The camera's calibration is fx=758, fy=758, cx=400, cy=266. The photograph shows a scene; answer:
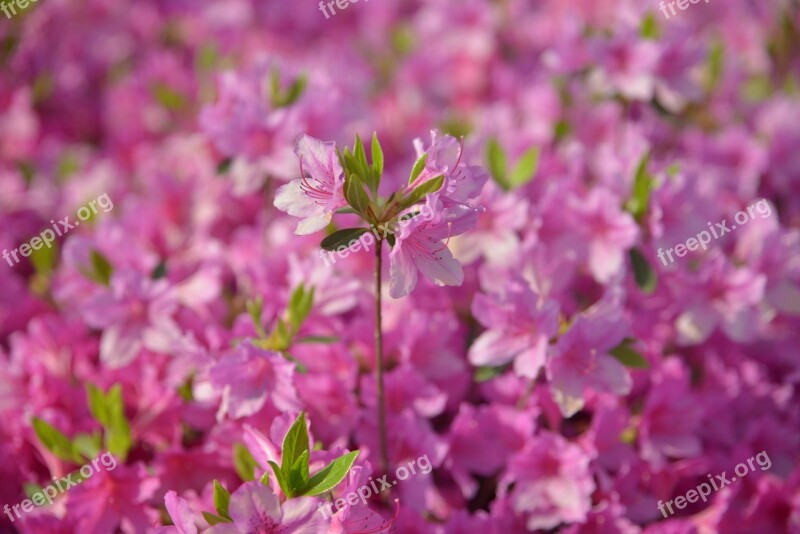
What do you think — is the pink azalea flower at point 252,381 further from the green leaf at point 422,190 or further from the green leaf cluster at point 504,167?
the green leaf cluster at point 504,167

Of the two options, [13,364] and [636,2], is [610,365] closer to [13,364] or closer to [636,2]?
[13,364]

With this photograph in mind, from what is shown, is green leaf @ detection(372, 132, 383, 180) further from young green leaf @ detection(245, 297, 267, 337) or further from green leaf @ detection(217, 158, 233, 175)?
green leaf @ detection(217, 158, 233, 175)

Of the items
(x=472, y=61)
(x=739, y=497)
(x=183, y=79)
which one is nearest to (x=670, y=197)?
(x=739, y=497)

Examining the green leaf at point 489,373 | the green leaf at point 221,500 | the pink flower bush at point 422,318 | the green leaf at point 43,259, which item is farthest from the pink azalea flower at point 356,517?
the green leaf at point 43,259

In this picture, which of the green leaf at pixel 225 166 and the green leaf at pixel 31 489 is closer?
the green leaf at pixel 31 489

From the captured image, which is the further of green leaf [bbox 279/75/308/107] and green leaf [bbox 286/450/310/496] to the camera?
green leaf [bbox 279/75/308/107]

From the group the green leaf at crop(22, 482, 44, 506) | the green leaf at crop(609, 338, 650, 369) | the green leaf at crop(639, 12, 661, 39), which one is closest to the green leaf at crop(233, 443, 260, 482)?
the green leaf at crop(22, 482, 44, 506)

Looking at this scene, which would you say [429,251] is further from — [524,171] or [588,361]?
[524,171]
